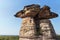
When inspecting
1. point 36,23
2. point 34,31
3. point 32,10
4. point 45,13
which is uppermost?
point 32,10

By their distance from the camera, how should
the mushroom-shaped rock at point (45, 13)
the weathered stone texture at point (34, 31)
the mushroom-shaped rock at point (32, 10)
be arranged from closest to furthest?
the weathered stone texture at point (34, 31), the mushroom-shaped rock at point (32, 10), the mushroom-shaped rock at point (45, 13)

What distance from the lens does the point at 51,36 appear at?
63.5ft

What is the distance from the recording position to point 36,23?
19906mm

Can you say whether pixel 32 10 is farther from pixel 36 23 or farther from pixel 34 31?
pixel 34 31

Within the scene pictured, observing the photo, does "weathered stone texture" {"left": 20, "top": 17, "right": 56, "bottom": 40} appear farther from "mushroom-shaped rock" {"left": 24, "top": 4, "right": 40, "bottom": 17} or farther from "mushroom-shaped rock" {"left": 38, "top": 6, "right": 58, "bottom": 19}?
"mushroom-shaped rock" {"left": 24, "top": 4, "right": 40, "bottom": 17}

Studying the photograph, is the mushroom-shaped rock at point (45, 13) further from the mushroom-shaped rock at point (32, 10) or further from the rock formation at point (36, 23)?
the mushroom-shaped rock at point (32, 10)

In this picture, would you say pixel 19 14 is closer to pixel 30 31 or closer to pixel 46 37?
pixel 30 31

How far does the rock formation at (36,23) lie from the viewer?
19266mm

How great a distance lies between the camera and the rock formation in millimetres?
19266

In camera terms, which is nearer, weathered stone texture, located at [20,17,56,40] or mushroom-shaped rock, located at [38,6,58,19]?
weathered stone texture, located at [20,17,56,40]

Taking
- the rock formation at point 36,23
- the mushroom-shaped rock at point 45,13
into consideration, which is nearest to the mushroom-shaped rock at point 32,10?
the rock formation at point 36,23

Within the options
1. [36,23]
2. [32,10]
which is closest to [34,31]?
[36,23]

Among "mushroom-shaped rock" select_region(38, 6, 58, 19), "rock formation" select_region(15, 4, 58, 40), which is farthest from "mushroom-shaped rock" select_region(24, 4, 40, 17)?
"mushroom-shaped rock" select_region(38, 6, 58, 19)

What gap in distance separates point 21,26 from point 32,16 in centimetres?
133
